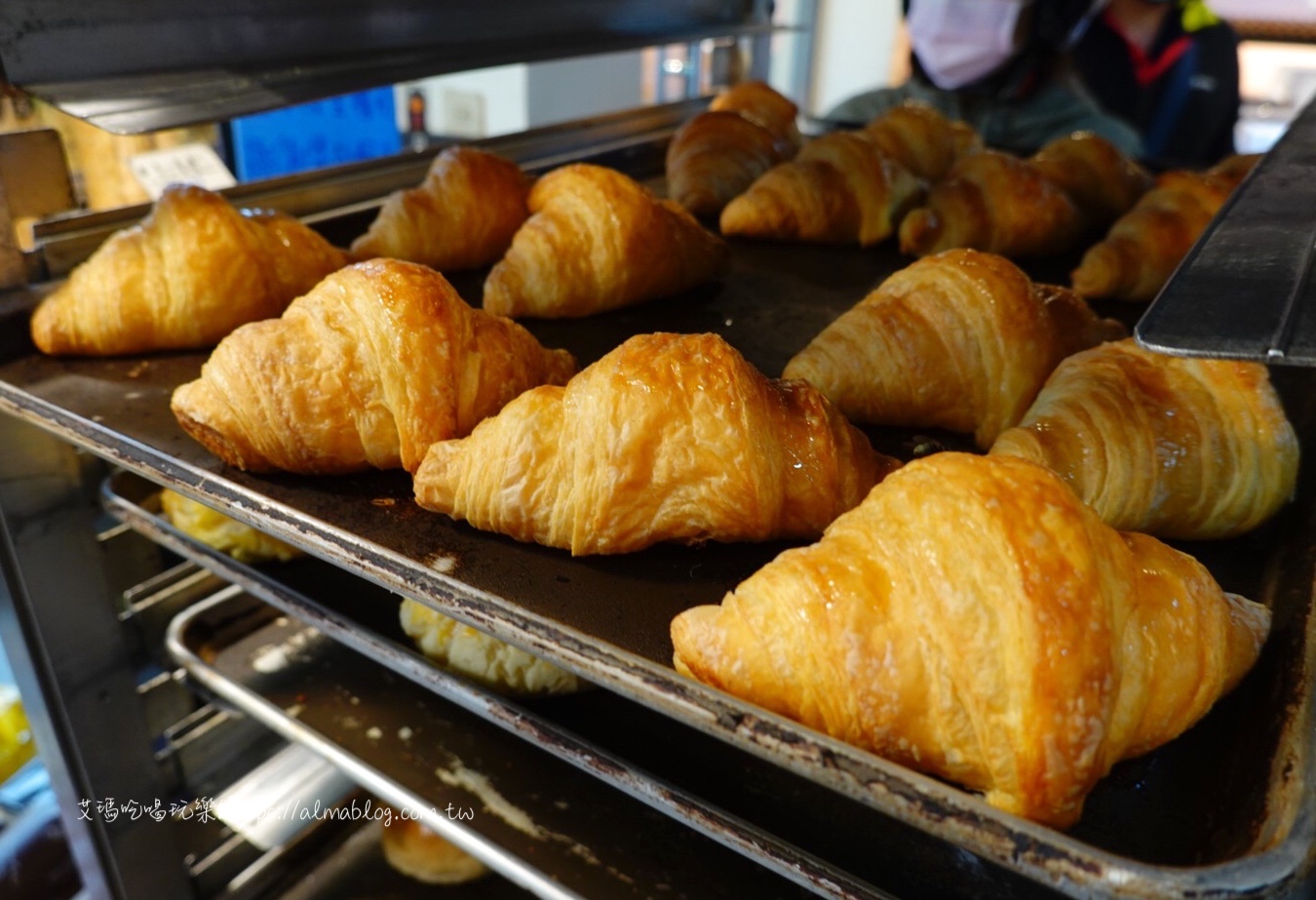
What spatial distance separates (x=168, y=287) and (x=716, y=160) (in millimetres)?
1367

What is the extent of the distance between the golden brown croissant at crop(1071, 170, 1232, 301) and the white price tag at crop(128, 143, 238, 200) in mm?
1823

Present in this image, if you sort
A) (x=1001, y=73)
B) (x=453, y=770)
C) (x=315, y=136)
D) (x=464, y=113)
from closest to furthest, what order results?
1. (x=453, y=770)
2. (x=315, y=136)
3. (x=1001, y=73)
4. (x=464, y=113)

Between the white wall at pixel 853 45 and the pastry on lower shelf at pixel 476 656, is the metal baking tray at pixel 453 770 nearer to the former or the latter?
the pastry on lower shelf at pixel 476 656

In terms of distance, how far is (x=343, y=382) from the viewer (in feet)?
4.10

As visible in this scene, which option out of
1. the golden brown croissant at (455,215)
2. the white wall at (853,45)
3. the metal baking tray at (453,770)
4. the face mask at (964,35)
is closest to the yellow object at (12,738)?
the metal baking tray at (453,770)

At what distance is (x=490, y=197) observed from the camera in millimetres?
1915

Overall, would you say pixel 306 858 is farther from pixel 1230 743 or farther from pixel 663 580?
pixel 1230 743

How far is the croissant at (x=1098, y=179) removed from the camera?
2371mm

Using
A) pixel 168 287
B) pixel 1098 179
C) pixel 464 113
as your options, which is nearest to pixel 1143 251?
pixel 1098 179

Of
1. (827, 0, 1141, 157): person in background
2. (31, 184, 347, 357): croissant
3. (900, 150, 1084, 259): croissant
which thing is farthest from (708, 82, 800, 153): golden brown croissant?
(31, 184, 347, 357): croissant

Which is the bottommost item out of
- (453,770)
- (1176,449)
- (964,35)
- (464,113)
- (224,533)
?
(453,770)

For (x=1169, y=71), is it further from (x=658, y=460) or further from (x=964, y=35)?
(x=658, y=460)

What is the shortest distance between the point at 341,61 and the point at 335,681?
1.17 metres

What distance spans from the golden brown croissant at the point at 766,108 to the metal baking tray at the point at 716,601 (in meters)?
1.34
